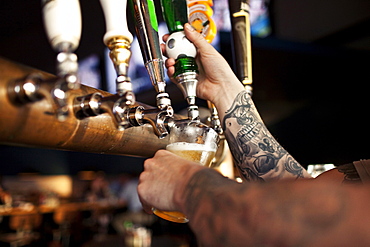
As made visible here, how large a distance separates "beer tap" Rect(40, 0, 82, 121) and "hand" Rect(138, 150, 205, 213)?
21 centimetres

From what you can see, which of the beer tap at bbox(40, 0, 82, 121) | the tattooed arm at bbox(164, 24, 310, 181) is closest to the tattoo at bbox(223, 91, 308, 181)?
the tattooed arm at bbox(164, 24, 310, 181)

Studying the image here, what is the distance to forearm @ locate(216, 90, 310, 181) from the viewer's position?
38.9 inches

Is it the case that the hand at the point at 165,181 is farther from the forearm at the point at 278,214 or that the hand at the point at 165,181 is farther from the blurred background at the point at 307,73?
the blurred background at the point at 307,73

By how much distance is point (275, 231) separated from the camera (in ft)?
1.51

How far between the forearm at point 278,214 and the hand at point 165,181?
0.11ft

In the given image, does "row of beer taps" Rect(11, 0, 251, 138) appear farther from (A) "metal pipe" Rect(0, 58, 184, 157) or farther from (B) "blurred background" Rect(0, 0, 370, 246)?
(B) "blurred background" Rect(0, 0, 370, 246)

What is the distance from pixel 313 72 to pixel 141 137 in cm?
340

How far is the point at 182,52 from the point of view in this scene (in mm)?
718

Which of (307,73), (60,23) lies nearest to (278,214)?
(60,23)

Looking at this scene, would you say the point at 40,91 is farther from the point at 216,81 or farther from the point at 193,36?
the point at 216,81

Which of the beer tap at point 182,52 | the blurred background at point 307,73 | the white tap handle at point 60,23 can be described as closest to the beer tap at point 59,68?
the white tap handle at point 60,23

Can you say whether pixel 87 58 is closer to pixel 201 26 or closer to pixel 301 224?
pixel 201 26

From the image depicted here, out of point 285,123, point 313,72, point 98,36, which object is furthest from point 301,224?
point 98,36

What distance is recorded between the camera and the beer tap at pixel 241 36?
0.93 m
